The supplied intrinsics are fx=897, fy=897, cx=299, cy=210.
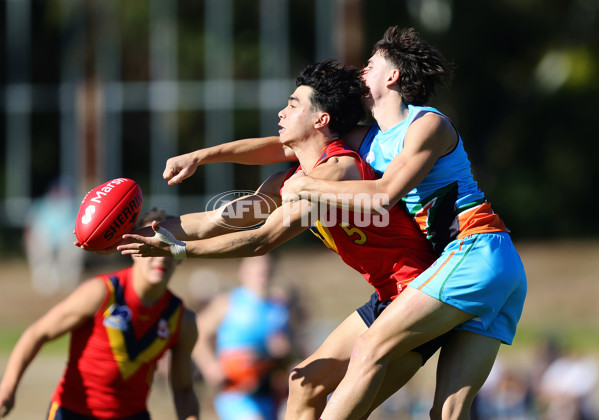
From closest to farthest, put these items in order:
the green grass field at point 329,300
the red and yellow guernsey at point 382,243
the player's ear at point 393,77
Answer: the red and yellow guernsey at point 382,243 → the player's ear at point 393,77 → the green grass field at point 329,300

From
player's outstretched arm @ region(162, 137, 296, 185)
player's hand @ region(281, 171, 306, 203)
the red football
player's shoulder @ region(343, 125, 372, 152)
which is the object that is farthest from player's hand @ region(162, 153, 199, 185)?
player's shoulder @ region(343, 125, 372, 152)

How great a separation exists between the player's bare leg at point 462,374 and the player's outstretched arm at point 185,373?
1.70m

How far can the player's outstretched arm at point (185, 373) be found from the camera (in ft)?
17.9

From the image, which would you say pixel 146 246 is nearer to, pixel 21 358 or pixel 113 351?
pixel 113 351

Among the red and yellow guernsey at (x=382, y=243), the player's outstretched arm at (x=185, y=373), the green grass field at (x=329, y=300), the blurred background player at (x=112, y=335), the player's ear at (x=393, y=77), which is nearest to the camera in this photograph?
the red and yellow guernsey at (x=382, y=243)

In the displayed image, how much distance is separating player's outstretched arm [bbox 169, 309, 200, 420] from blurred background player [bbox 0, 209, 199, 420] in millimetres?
99

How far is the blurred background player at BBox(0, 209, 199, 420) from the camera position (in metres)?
5.20

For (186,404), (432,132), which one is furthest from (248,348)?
(432,132)

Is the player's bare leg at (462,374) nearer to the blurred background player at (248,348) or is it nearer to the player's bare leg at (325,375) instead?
the player's bare leg at (325,375)

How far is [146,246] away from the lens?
4.25 m

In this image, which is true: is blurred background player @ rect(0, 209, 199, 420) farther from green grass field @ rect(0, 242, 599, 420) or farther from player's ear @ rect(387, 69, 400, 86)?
green grass field @ rect(0, 242, 599, 420)

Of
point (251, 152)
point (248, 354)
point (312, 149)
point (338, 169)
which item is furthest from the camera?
point (248, 354)

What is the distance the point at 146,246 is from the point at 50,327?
1.23 m

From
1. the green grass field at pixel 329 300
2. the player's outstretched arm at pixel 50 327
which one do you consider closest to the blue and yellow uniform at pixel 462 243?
the player's outstretched arm at pixel 50 327
